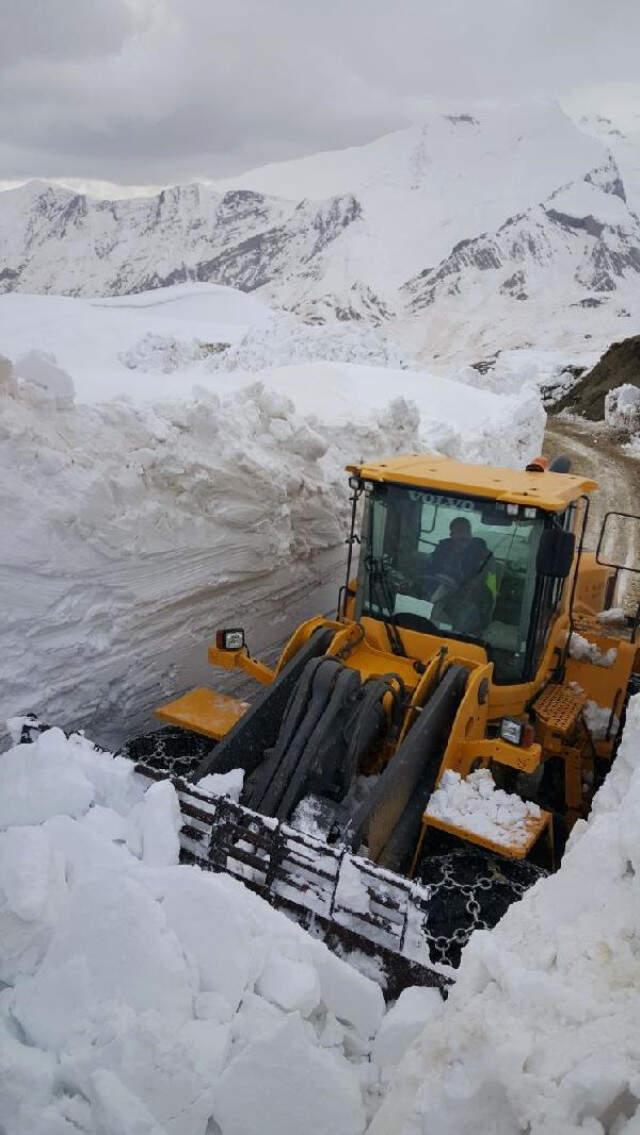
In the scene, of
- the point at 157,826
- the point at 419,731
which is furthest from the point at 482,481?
the point at 157,826

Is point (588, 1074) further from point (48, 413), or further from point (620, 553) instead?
point (620, 553)

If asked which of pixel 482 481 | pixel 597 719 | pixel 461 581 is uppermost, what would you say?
Result: pixel 482 481

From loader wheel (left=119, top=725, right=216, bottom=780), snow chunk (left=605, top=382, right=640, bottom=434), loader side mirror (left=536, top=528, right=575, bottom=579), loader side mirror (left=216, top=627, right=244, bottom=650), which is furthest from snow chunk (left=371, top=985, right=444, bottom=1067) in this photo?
snow chunk (left=605, top=382, right=640, bottom=434)

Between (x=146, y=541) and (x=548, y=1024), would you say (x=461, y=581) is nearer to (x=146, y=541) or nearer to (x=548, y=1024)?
(x=146, y=541)

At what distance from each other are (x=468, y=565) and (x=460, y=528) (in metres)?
0.22

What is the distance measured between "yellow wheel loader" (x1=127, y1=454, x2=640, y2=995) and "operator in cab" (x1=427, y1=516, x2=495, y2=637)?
1 cm

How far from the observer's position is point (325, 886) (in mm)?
3346

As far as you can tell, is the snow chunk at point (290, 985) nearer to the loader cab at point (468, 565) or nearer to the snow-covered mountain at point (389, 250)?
the loader cab at point (468, 565)

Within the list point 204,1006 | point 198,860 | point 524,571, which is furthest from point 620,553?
point 204,1006

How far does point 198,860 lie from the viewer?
3.50 metres

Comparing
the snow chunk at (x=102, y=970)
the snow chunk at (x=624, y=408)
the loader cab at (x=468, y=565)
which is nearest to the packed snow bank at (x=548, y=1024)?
the snow chunk at (x=102, y=970)

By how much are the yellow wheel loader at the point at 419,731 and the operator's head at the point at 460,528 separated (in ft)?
0.03

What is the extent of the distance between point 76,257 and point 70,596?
130324 millimetres

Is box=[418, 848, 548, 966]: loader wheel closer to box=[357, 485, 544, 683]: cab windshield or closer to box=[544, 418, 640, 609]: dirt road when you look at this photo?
box=[357, 485, 544, 683]: cab windshield
